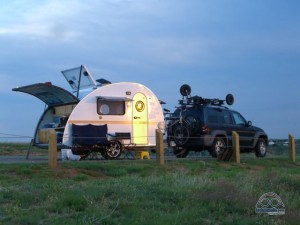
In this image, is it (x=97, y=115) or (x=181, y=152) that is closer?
(x=97, y=115)

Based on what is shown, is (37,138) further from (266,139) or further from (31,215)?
(31,215)

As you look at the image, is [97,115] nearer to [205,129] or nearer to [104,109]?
[104,109]

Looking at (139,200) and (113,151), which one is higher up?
(113,151)

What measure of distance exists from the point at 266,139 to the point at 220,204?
13.0 metres

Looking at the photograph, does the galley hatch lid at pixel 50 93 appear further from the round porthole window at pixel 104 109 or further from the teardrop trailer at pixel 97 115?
the round porthole window at pixel 104 109

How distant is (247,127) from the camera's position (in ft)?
67.5

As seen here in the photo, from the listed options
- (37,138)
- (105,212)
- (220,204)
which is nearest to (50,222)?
(105,212)

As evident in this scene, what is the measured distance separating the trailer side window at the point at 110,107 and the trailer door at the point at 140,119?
1.71 ft

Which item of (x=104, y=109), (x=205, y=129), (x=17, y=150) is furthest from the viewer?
(x=17, y=150)

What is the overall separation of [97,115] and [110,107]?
0.68 m

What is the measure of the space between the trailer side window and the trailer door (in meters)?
0.52

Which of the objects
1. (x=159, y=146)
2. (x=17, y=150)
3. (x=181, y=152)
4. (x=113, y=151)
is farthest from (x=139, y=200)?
(x=17, y=150)

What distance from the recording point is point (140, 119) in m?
18.4

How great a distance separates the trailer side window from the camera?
17406 mm
